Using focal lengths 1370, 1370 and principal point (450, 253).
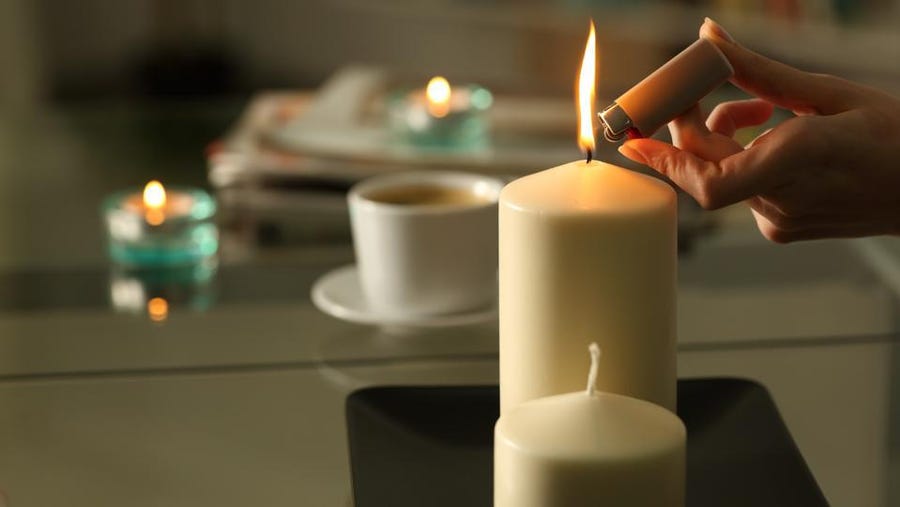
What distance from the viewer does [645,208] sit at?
57cm

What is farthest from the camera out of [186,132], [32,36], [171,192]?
[32,36]

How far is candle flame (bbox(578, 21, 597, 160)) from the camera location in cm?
61

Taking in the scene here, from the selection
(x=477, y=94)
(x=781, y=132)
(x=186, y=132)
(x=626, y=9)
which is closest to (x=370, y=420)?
(x=781, y=132)

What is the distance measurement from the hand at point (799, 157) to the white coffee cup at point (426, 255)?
291mm

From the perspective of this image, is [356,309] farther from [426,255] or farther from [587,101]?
[587,101]

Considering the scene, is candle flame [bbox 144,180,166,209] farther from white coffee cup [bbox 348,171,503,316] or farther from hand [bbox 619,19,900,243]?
hand [bbox 619,19,900,243]

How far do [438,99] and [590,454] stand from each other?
82 centimetres

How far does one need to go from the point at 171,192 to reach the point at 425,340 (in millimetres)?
399

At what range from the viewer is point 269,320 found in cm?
95

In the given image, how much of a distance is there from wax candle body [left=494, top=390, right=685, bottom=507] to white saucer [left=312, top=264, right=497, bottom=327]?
354 millimetres

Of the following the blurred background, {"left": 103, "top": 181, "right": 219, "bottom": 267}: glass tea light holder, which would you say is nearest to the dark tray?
the blurred background

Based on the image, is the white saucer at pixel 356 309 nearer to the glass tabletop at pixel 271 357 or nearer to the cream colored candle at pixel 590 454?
the glass tabletop at pixel 271 357

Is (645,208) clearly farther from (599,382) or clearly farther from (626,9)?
(626,9)

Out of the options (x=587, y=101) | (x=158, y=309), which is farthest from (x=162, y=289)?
(x=587, y=101)
